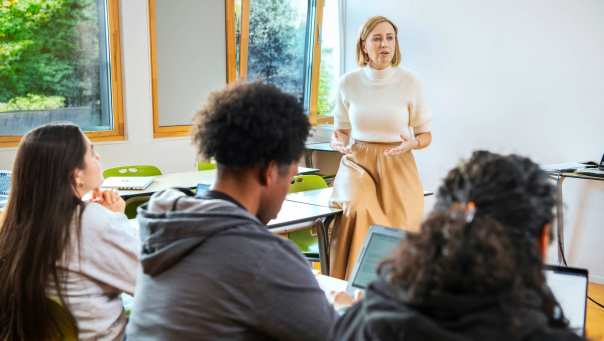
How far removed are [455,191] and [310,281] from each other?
1.36ft

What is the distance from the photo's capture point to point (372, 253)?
6.04 feet

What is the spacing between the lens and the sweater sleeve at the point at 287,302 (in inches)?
46.7

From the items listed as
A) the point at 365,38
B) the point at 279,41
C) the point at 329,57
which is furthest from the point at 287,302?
the point at 329,57

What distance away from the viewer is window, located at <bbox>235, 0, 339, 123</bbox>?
532 cm

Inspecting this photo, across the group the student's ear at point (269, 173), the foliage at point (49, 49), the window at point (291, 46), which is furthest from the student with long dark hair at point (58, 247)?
the window at point (291, 46)

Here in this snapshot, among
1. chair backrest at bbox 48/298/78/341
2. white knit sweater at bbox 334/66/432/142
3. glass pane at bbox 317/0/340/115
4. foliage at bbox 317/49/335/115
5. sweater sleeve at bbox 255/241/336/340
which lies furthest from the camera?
foliage at bbox 317/49/335/115

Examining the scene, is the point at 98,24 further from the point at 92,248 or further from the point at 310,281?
the point at 310,281

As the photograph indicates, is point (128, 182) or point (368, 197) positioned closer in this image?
point (368, 197)

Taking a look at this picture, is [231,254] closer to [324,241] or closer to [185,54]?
[324,241]

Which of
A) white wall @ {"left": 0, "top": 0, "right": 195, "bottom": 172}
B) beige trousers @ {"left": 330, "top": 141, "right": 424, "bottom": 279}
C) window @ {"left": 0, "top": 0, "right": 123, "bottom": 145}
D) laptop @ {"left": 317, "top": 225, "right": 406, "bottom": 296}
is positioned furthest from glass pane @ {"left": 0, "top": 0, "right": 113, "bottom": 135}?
laptop @ {"left": 317, "top": 225, "right": 406, "bottom": 296}

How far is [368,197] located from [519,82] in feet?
6.35

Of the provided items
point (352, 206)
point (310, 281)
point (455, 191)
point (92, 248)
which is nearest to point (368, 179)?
point (352, 206)

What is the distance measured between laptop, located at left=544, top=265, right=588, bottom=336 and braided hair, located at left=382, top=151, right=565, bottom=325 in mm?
534

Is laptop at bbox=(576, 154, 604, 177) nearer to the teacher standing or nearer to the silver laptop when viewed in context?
the teacher standing
